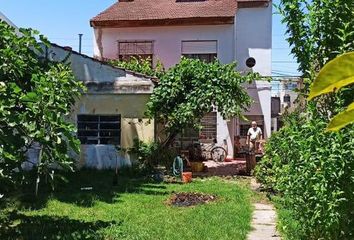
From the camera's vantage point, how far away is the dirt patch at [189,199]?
10375mm

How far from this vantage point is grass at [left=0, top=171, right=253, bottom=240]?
7430mm

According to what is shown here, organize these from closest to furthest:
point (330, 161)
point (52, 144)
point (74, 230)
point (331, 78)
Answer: point (331, 78), point (330, 161), point (52, 144), point (74, 230)

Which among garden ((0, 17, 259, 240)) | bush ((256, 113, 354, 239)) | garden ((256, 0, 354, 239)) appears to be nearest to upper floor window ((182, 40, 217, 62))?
garden ((0, 17, 259, 240))

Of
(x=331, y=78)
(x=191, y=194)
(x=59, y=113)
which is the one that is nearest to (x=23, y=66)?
(x=59, y=113)

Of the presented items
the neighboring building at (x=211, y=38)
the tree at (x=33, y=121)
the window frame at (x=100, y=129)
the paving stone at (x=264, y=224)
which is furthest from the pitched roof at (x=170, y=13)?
the tree at (x=33, y=121)

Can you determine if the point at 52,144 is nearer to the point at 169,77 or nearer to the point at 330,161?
the point at 330,161

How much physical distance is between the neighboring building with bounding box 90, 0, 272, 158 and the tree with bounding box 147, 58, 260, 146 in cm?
670

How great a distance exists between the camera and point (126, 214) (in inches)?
358

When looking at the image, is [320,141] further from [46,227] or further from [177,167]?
[177,167]

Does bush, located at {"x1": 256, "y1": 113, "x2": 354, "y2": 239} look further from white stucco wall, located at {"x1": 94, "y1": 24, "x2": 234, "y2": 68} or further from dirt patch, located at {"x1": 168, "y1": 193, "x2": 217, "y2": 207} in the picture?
white stucco wall, located at {"x1": 94, "y1": 24, "x2": 234, "y2": 68}

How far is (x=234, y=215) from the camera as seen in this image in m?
8.87

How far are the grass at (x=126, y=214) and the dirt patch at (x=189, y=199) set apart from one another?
0.78 feet

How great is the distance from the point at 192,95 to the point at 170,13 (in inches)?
354

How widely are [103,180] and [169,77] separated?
401 cm
